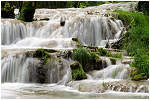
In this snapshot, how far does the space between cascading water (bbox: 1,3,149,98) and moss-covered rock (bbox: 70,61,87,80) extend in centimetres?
23

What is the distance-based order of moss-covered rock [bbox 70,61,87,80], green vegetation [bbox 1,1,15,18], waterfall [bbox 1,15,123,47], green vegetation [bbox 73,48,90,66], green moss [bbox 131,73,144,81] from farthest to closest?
green vegetation [bbox 1,1,15,18] < waterfall [bbox 1,15,123,47] < green vegetation [bbox 73,48,90,66] < moss-covered rock [bbox 70,61,87,80] < green moss [bbox 131,73,144,81]

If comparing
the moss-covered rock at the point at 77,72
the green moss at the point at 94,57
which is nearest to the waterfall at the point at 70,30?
the green moss at the point at 94,57

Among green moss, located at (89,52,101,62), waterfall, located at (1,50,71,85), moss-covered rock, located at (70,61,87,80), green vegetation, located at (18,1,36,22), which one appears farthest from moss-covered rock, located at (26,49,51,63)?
green vegetation, located at (18,1,36,22)

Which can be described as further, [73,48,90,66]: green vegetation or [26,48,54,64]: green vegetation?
[73,48,90,66]: green vegetation

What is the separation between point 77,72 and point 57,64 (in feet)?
3.06

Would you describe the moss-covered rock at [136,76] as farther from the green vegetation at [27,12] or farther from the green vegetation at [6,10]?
the green vegetation at [6,10]

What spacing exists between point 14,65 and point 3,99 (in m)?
3.27

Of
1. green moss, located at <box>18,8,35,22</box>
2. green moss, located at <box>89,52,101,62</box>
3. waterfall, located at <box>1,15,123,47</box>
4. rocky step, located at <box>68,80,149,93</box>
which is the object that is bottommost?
rocky step, located at <box>68,80,149,93</box>

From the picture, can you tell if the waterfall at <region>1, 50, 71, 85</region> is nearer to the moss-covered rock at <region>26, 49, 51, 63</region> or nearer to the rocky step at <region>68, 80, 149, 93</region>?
the moss-covered rock at <region>26, 49, 51, 63</region>

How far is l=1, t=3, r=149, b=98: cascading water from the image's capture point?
642cm

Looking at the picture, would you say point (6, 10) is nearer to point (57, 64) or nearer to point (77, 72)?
point (57, 64)

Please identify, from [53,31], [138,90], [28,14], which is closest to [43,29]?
[53,31]

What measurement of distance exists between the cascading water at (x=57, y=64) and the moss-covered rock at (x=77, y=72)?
0.23 m

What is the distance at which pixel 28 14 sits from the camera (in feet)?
46.9
